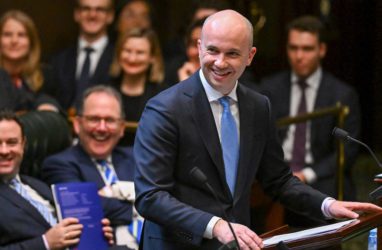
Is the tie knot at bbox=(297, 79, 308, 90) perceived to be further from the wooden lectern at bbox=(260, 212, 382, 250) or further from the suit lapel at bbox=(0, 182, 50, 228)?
the wooden lectern at bbox=(260, 212, 382, 250)

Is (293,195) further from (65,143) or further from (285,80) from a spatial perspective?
(285,80)

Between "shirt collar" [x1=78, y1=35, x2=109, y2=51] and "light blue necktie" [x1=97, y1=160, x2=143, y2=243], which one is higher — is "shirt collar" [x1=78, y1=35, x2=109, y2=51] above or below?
above

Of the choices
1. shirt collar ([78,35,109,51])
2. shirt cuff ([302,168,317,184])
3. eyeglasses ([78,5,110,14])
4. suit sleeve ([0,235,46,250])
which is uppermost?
eyeglasses ([78,5,110,14])

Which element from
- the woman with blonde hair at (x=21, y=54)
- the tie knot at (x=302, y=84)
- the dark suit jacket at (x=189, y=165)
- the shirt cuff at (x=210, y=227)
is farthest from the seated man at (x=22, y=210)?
the tie knot at (x=302, y=84)

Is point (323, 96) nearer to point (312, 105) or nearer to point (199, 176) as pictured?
point (312, 105)

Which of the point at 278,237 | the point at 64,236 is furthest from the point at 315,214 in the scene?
the point at 64,236

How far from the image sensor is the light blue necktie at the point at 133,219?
4.90 metres

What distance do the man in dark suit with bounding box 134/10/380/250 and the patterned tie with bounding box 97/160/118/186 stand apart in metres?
1.58

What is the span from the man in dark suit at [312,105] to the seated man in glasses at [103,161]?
1226mm

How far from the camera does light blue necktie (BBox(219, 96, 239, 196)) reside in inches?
133

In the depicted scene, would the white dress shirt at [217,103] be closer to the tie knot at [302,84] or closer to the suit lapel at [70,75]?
the tie knot at [302,84]

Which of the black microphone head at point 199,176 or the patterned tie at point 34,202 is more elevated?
the black microphone head at point 199,176

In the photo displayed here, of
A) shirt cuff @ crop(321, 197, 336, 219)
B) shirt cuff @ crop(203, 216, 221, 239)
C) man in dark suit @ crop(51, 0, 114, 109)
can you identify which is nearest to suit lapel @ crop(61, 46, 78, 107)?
man in dark suit @ crop(51, 0, 114, 109)

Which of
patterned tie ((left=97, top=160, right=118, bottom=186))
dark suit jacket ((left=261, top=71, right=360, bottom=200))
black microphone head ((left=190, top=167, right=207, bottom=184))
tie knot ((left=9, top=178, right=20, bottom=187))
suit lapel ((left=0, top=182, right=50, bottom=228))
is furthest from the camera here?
dark suit jacket ((left=261, top=71, right=360, bottom=200))
